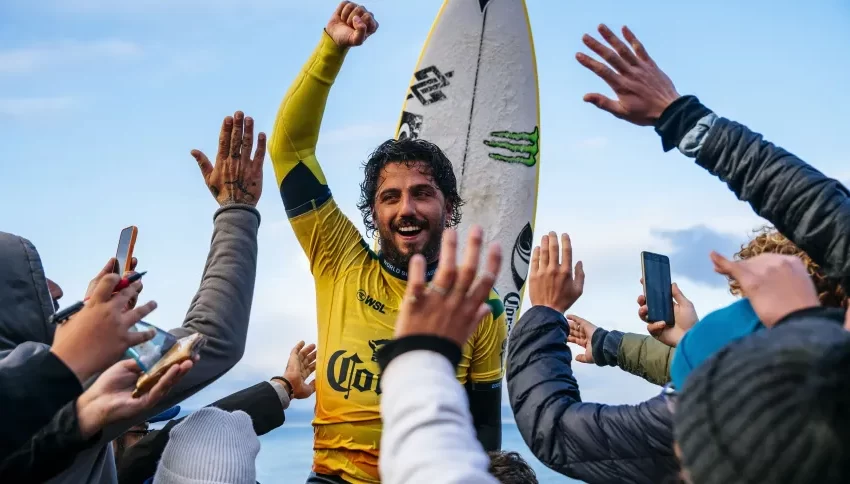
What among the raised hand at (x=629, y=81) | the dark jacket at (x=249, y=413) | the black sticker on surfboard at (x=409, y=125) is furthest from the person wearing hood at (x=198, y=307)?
the black sticker on surfboard at (x=409, y=125)

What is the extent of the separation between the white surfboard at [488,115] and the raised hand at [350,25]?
2.31 m

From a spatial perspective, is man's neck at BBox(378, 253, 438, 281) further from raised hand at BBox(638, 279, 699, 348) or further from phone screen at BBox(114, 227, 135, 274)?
phone screen at BBox(114, 227, 135, 274)

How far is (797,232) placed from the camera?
1845 millimetres

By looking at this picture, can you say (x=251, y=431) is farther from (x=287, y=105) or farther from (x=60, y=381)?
(x=287, y=105)

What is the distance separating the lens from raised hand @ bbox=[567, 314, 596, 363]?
12.1ft

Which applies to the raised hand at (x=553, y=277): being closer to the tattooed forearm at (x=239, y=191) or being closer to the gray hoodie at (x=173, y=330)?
the gray hoodie at (x=173, y=330)

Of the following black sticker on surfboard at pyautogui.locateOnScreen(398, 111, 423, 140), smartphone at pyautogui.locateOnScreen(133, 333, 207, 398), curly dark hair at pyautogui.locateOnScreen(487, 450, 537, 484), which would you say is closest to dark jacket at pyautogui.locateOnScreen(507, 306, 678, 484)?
curly dark hair at pyautogui.locateOnScreen(487, 450, 537, 484)

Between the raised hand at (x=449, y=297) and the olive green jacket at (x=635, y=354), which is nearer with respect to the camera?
the raised hand at (x=449, y=297)

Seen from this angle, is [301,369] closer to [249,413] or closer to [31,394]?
[249,413]

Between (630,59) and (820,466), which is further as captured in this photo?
(630,59)

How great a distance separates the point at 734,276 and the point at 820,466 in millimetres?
644

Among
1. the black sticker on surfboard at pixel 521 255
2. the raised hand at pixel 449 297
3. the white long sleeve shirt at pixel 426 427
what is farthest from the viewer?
the black sticker on surfboard at pixel 521 255

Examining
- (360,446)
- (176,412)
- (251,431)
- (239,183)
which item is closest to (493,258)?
(251,431)

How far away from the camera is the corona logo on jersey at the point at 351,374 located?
3.27 m
